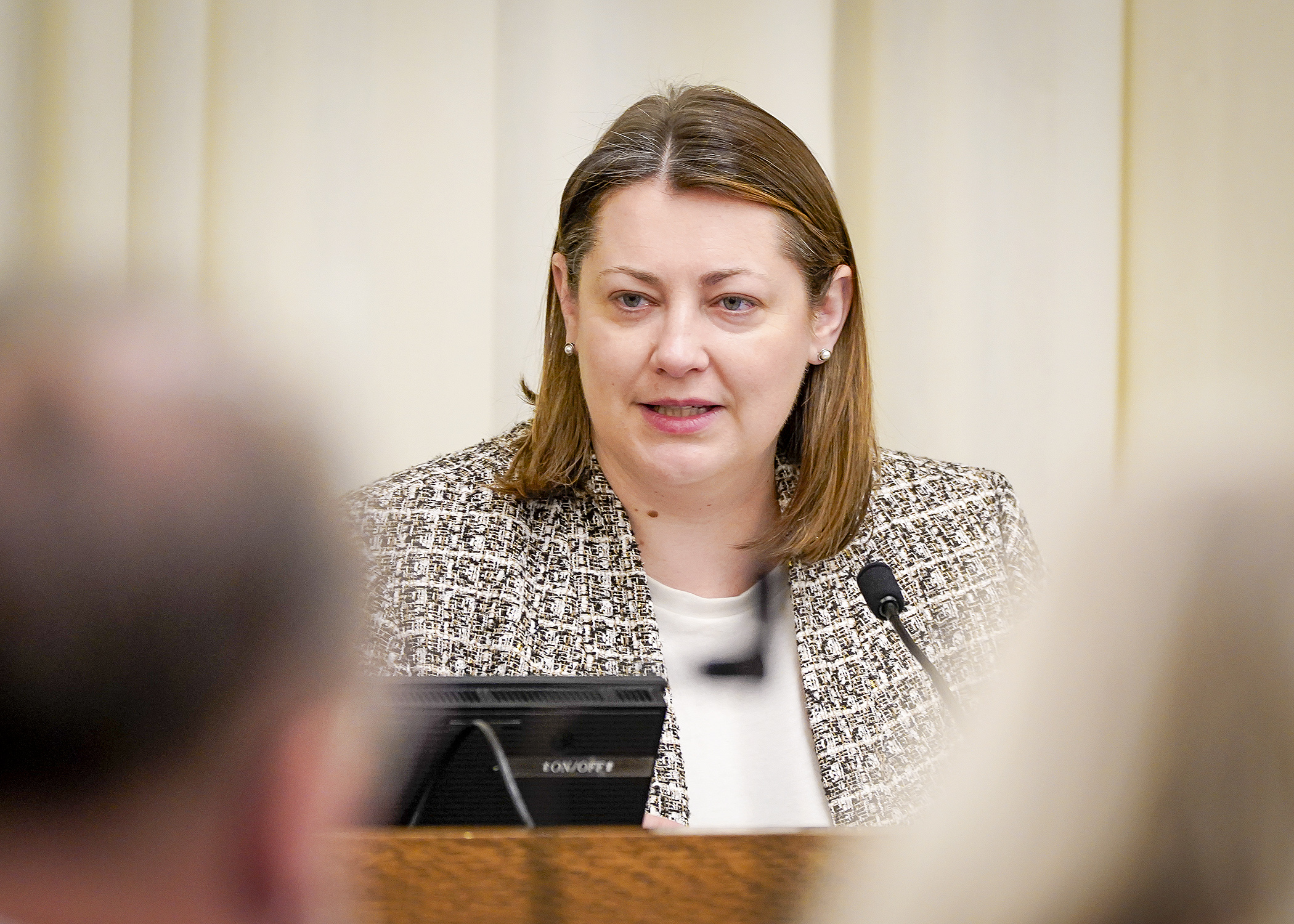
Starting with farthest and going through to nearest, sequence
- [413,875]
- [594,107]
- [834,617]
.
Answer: [594,107] → [834,617] → [413,875]

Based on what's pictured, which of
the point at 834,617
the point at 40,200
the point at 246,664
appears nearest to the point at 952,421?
the point at 834,617

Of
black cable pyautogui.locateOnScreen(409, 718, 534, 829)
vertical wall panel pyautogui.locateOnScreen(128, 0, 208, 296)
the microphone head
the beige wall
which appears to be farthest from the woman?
the beige wall

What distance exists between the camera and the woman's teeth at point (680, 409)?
186 centimetres

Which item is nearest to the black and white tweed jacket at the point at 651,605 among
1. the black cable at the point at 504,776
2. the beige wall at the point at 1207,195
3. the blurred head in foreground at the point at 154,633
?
the black cable at the point at 504,776

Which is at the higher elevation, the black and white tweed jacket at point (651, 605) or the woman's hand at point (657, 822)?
the black and white tweed jacket at point (651, 605)

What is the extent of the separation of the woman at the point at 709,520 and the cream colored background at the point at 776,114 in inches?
22.0

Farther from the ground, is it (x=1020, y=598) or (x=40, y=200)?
(x=40, y=200)

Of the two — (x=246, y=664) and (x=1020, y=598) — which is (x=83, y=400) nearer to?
(x=246, y=664)

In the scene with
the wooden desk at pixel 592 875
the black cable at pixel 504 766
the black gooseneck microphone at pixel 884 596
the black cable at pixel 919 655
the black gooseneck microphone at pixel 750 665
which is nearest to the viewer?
the wooden desk at pixel 592 875

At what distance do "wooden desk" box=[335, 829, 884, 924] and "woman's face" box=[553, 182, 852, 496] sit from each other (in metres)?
0.89

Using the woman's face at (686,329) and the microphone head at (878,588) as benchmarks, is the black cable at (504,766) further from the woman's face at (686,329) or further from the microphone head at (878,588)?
the woman's face at (686,329)

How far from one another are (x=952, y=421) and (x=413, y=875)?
1.93 m

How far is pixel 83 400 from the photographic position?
0.41 meters

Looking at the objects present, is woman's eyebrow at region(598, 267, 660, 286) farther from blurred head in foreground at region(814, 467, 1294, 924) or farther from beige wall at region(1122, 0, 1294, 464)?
blurred head in foreground at region(814, 467, 1294, 924)
